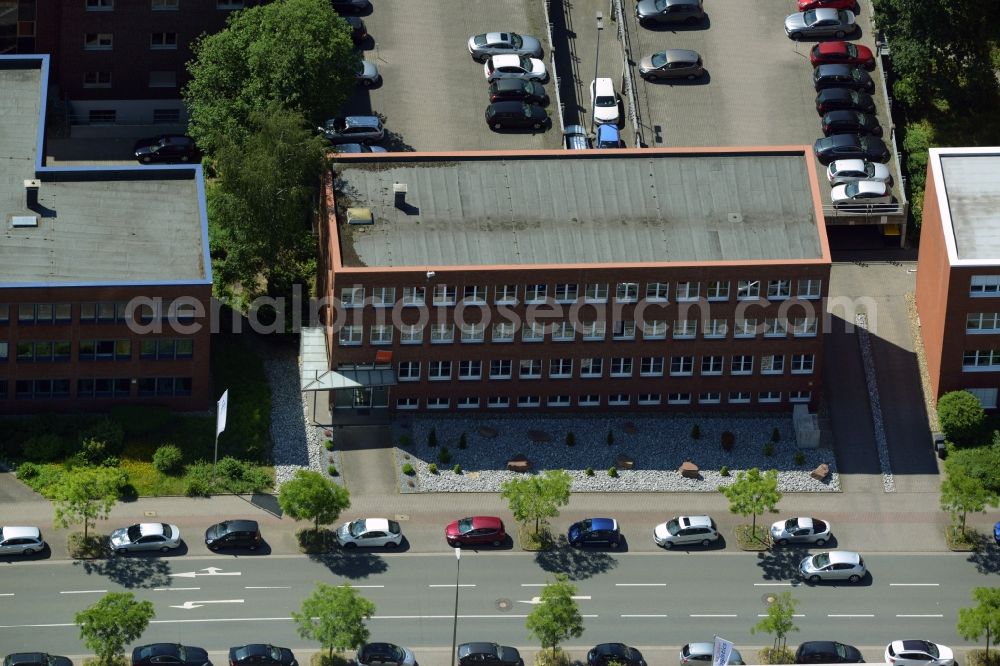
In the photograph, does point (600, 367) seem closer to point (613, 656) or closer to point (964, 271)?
point (964, 271)

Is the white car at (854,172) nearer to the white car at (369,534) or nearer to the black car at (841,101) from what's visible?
the black car at (841,101)

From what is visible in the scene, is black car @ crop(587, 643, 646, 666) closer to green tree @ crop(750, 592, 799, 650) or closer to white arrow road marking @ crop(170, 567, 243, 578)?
green tree @ crop(750, 592, 799, 650)

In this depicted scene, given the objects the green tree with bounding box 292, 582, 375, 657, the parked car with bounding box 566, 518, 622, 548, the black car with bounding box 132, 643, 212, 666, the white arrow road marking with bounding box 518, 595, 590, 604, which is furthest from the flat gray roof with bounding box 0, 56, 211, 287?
the white arrow road marking with bounding box 518, 595, 590, 604

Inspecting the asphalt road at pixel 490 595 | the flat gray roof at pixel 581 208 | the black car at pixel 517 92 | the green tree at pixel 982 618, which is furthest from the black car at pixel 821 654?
the black car at pixel 517 92

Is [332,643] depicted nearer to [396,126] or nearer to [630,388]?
[630,388]

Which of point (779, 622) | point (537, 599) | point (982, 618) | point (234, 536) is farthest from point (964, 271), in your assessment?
point (234, 536)

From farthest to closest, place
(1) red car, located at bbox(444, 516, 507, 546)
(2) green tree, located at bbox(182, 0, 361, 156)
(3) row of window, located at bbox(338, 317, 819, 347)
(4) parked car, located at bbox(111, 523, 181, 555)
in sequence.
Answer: (2) green tree, located at bbox(182, 0, 361, 156)
(3) row of window, located at bbox(338, 317, 819, 347)
(1) red car, located at bbox(444, 516, 507, 546)
(4) parked car, located at bbox(111, 523, 181, 555)
